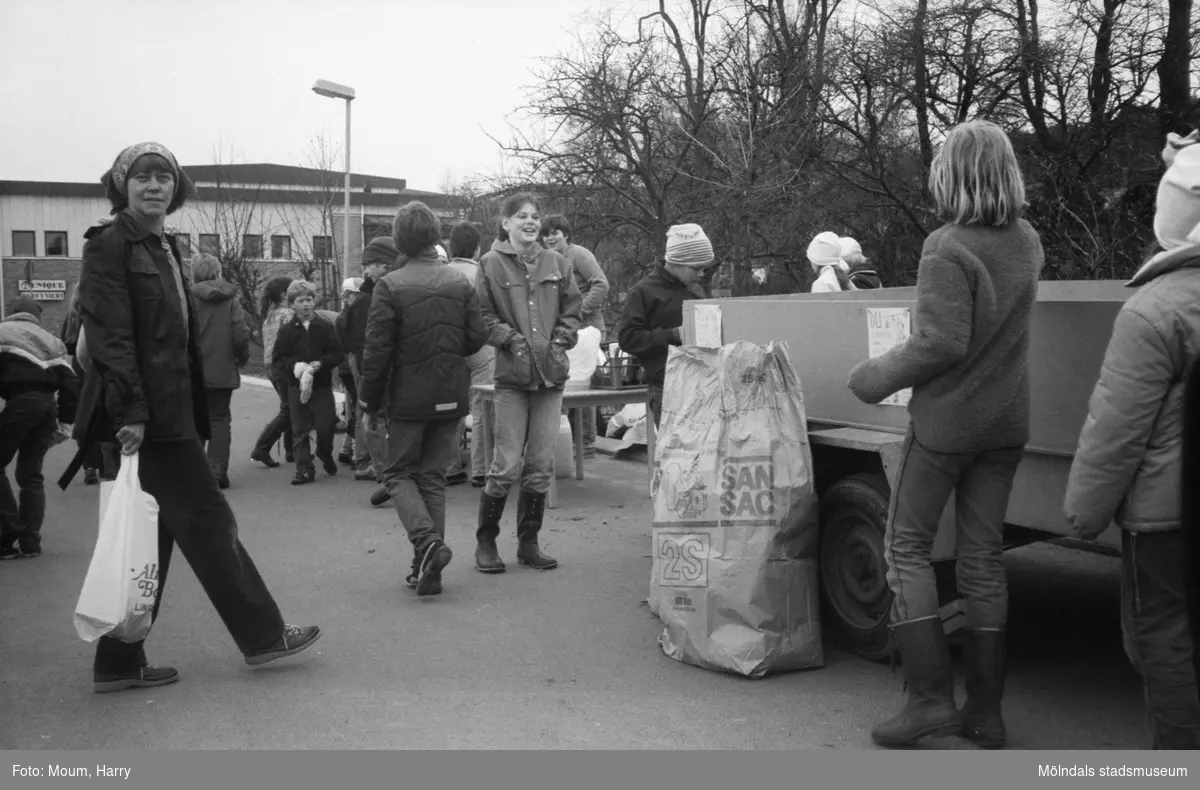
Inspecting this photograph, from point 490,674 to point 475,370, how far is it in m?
4.92

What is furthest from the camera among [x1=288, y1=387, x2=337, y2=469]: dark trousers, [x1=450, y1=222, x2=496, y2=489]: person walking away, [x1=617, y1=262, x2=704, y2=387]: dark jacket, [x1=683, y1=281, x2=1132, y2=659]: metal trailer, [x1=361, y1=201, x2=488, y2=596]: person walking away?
[x1=288, y1=387, x2=337, y2=469]: dark trousers

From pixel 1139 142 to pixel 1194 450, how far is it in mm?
7660

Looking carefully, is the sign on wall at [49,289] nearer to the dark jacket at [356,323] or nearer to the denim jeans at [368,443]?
the denim jeans at [368,443]

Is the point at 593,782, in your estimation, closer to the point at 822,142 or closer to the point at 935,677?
the point at 935,677

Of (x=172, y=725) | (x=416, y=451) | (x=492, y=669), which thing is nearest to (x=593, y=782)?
(x=492, y=669)

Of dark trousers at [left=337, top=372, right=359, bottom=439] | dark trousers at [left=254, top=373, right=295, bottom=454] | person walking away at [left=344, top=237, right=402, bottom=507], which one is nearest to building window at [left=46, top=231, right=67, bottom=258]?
dark trousers at [left=254, top=373, right=295, bottom=454]

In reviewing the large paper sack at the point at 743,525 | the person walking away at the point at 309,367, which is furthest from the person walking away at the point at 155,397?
the person walking away at the point at 309,367

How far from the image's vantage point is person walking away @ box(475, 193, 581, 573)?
6.31 m

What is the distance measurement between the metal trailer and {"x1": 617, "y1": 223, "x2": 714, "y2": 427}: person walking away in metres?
1.08

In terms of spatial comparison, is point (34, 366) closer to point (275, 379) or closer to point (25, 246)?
point (275, 379)

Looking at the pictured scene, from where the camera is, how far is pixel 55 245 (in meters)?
52.4

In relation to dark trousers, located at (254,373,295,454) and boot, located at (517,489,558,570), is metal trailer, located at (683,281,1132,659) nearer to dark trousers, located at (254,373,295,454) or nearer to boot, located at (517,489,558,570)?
boot, located at (517,489,558,570)

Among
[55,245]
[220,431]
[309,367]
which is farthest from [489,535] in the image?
[55,245]

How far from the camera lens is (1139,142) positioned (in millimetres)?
9344
